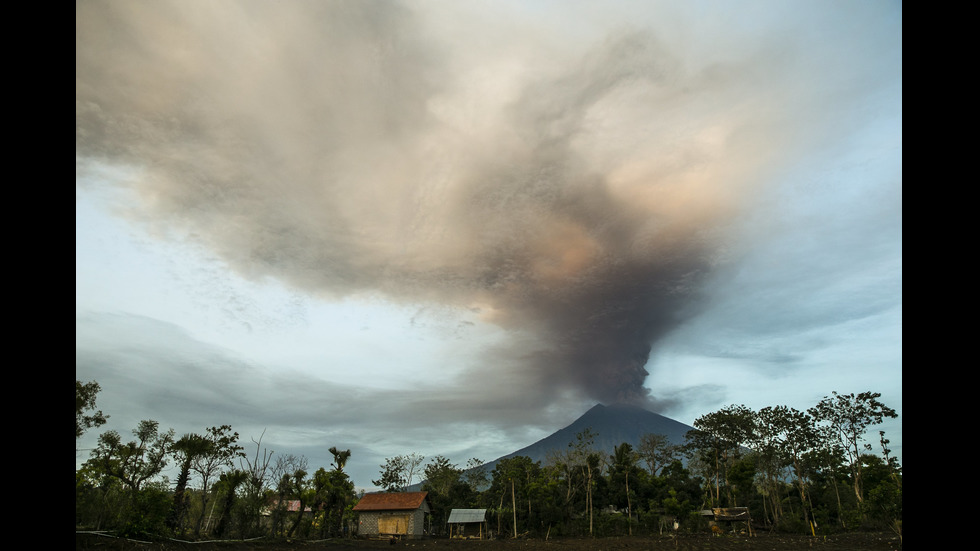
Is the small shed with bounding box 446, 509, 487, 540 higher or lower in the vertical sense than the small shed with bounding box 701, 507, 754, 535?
lower

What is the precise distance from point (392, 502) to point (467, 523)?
287 inches

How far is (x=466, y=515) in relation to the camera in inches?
1813

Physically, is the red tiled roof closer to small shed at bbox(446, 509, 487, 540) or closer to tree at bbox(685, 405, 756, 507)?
small shed at bbox(446, 509, 487, 540)

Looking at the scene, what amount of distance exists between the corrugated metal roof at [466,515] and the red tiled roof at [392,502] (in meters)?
3.16

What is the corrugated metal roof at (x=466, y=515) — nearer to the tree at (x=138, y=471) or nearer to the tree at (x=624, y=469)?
the tree at (x=624, y=469)

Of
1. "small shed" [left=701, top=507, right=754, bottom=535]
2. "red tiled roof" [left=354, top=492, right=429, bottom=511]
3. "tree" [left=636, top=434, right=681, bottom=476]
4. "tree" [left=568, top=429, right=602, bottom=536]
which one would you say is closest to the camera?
"small shed" [left=701, top=507, right=754, bottom=535]

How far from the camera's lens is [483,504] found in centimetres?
5053

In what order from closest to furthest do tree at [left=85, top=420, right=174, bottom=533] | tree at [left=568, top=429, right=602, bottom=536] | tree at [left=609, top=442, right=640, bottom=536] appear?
1. tree at [left=85, top=420, right=174, bottom=533]
2. tree at [left=609, top=442, right=640, bottom=536]
3. tree at [left=568, top=429, right=602, bottom=536]

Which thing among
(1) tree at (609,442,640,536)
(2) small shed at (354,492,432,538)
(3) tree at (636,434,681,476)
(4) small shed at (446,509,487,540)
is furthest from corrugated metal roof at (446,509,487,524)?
(3) tree at (636,434,681,476)

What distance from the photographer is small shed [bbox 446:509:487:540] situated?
45469 mm

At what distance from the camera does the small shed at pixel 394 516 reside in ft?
145
